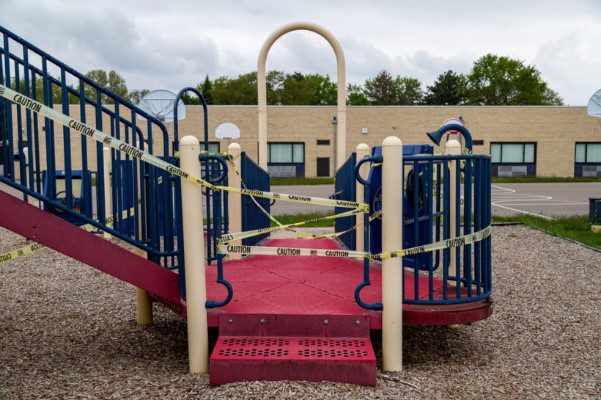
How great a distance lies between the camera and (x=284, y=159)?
39.0m

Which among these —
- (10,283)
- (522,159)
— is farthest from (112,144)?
(522,159)

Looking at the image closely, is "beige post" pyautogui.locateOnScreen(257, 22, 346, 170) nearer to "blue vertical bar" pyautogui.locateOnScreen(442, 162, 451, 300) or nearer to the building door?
"blue vertical bar" pyautogui.locateOnScreen(442, 162, 451, 300)

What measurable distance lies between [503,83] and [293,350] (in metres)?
78.6

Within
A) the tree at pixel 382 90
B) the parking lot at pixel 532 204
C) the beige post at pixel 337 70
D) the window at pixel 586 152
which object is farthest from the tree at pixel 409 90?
the beige post at pixel 337 70

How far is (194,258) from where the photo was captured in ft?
14.1

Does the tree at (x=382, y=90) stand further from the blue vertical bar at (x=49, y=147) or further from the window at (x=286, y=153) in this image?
the blue vertical bar at (x=49, y=147)

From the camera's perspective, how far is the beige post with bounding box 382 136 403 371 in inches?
165

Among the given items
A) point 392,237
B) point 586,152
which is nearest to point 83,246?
point 392,237

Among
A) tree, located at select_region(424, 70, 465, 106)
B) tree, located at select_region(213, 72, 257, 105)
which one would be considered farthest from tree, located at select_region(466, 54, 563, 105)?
tree, located at select_region(213, 72, 257, 105)

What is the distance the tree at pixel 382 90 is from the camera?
274 feet

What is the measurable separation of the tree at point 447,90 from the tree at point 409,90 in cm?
876

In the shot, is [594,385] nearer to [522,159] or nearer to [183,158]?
[183,158]

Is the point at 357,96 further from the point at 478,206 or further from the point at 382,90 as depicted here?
the point at 478,206

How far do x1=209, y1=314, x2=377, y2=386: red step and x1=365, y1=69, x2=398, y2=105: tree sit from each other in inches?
3198
